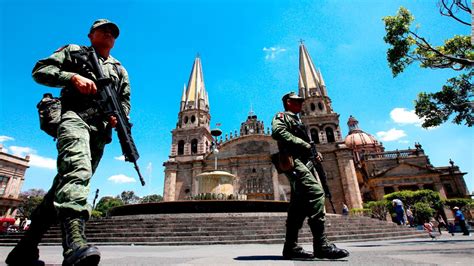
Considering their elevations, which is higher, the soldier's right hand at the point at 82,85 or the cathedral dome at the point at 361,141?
the cathedral dome at the point at 361,141

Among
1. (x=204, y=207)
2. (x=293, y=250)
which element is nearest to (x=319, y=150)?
(x=204, y=207)

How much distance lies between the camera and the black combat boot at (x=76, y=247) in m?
1.19

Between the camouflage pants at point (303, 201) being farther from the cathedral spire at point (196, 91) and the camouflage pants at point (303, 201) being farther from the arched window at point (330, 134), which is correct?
the cathedral spire at point (196, 91)

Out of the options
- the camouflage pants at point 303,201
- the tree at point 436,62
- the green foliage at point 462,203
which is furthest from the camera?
the green foliage at point 462,203

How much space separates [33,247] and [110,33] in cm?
189

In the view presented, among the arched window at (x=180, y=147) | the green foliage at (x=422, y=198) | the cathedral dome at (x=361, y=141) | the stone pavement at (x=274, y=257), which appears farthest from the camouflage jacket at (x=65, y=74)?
the cathedral dome at (x=361, y=141)

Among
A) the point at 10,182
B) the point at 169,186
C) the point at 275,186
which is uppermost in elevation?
the point at 10,182

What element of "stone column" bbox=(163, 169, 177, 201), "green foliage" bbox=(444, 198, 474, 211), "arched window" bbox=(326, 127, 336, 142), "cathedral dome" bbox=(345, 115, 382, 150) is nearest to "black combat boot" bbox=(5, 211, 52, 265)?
"green foliage" bbox=(444, 198, 474, 211)

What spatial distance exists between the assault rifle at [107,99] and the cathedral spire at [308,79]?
33125 millimetres

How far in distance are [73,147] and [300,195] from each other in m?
2.18

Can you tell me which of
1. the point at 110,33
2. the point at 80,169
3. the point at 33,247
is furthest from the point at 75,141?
the point at 110,33

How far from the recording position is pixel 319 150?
28.8m

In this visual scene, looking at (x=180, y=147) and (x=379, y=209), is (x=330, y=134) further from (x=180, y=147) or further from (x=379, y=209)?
(x=180, y=147)

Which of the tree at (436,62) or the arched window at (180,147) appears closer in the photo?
the tree at (436,62)
